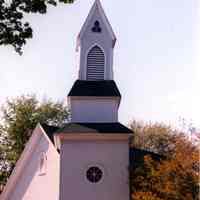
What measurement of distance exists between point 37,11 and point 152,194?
30.4 feet

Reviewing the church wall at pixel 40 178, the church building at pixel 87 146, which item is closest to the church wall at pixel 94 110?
the church building at pixel 87 146

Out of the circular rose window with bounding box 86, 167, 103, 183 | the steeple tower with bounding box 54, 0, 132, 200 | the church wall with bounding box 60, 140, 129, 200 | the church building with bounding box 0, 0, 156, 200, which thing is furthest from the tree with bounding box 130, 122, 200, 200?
the circular rose window with bounding box 86, 167, 103, 183

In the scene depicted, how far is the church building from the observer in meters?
16.5

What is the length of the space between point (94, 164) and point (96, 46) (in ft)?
21.1

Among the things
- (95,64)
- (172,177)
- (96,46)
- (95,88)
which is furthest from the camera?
(96,46)

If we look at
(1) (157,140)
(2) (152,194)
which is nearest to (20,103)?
(1) (157,140)

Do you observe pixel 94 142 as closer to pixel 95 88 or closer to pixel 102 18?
pixel 95 88

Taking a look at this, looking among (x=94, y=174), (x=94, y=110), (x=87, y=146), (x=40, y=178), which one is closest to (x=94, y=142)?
(x=87, y=146)

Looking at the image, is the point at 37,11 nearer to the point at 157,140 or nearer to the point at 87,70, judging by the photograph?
the point at 87,70

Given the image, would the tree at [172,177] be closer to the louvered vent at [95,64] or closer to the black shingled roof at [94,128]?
the black shingled roof at [94,128]

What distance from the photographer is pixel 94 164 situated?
16734mm

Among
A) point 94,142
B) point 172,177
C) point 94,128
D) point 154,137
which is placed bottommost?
point 154,137

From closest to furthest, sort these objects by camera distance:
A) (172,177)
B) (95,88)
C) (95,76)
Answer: (172,177)
(95,88)
(95,76)

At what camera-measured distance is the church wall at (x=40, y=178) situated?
18141 millimetres
